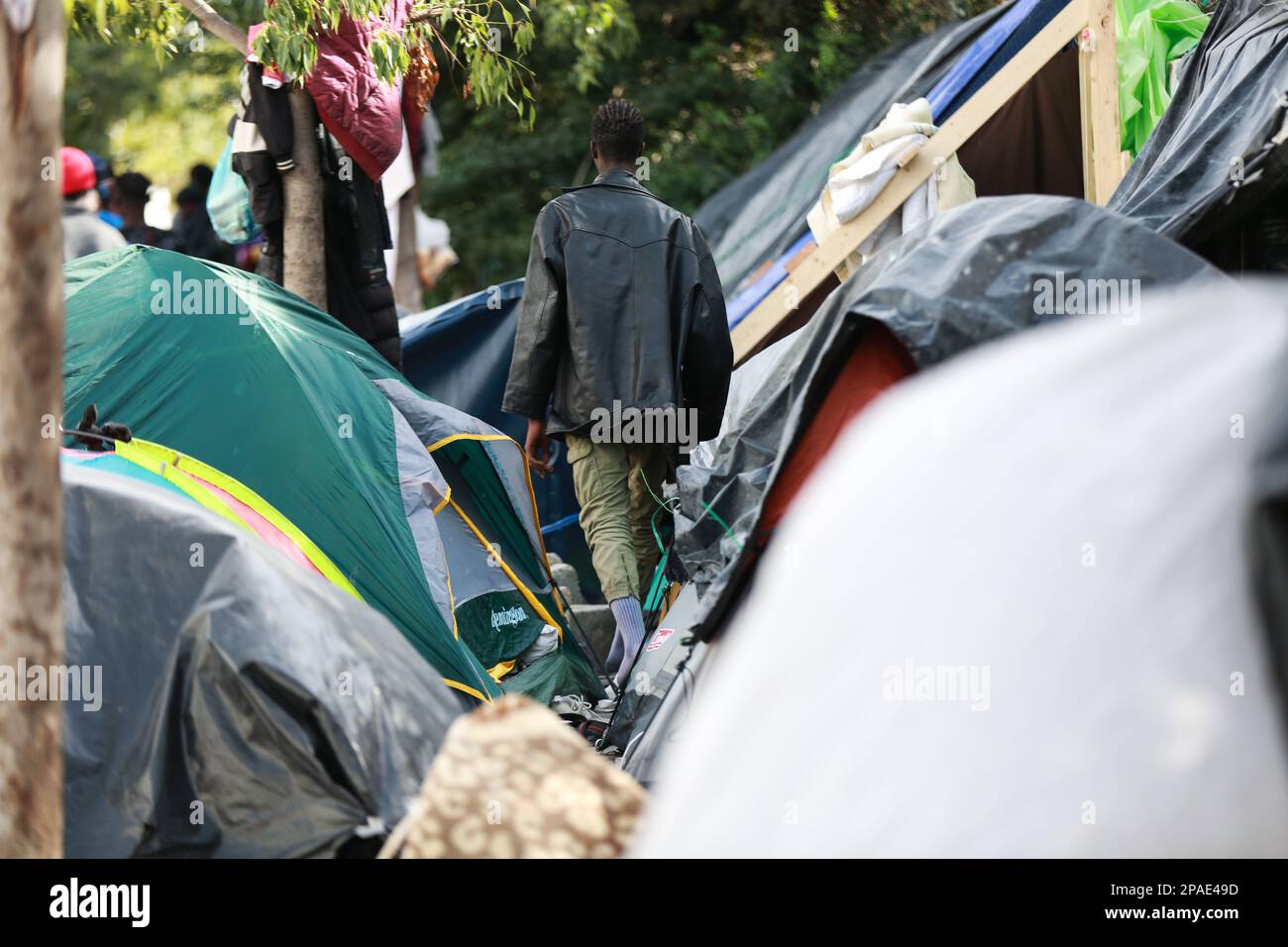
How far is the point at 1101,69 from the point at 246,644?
4.99 metres

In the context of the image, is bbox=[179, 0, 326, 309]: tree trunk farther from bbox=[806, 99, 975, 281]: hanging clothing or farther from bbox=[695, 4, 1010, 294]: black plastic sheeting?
bbox=[695, 4, 1010, 294]: black plastic sheeting

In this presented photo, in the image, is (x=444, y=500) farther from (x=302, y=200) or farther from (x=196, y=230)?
(x=196, y=230)

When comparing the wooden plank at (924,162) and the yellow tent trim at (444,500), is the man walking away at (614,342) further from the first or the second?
the wooden plank at (924,162)

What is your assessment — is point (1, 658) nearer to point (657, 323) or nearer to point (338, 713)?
point (338, 713)

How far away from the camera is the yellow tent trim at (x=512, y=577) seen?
6.09m

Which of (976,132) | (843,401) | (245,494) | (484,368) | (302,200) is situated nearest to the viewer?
(843,401)

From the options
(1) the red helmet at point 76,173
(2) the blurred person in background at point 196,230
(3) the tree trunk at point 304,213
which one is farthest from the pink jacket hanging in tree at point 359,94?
(2) the blurred person in background at point 196,230

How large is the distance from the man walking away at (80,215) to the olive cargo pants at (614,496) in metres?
3.75

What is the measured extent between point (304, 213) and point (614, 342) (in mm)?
1602

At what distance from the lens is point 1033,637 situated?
2.26m

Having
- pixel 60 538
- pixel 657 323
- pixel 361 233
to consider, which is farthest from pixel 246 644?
pixel 361 233

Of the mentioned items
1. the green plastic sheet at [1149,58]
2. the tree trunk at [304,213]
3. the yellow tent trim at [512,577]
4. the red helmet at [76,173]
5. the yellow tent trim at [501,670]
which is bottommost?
the yellow tent trim at [501,670]

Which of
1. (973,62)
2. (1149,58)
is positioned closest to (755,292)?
(973,62)

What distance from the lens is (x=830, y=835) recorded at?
88.7 inches
